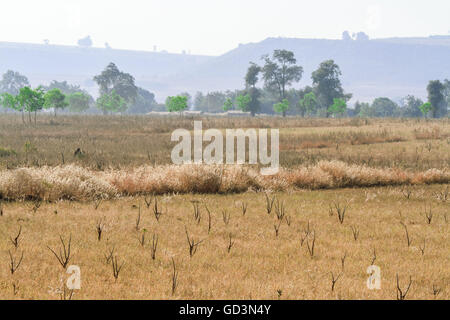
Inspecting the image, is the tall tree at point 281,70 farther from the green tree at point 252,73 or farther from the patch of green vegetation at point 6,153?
the patch of green vegetation at point 6,153

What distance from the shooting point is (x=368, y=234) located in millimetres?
10188

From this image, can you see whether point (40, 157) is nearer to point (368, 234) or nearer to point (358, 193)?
point (358, 193)

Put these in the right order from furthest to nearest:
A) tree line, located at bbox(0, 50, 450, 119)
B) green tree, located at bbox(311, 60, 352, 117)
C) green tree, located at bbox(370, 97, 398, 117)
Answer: green tree, located at bbox(370, 97, 398, 117), green tree, located at bbox(311, 60, 352, 117), tree line, located at bbox(0, 50, 450, 119)

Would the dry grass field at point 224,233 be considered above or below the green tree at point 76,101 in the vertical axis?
below

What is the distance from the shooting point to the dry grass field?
702 centimetres

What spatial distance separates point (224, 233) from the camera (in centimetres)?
1021

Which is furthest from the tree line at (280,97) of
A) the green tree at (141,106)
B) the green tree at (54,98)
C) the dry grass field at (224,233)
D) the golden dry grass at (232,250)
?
the golden dry grass at (232,250)

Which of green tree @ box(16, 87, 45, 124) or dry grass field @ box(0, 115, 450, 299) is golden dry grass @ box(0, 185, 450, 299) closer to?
dry grass field @ box(0, 115, 450, 299)

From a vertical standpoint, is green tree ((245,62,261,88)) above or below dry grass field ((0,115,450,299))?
above

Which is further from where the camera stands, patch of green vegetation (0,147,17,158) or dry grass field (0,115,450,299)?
patch of green vegetation (0,147,17,158)

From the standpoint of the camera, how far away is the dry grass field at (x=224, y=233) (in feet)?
23.0

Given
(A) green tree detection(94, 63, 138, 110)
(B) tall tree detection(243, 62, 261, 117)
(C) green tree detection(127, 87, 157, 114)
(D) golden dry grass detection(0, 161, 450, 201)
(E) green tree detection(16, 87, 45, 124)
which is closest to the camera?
(D) golden dry grass detection(0, 161, 450, 201)

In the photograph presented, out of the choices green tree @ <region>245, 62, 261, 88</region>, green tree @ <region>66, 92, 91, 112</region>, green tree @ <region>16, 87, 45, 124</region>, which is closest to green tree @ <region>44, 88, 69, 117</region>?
green tree @ <region>16, 87, 45, 124</region>
